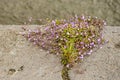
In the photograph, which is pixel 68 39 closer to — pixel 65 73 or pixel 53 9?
pixel 65 73

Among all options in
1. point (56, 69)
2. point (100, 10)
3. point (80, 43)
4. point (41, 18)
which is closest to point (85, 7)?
point (100, 10)

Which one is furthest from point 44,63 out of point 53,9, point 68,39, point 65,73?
point 53,9

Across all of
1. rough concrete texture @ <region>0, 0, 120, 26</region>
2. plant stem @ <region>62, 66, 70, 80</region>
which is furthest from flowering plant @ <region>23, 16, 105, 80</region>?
rough concrete texture @ <region>0, 0, 120, 26</region>

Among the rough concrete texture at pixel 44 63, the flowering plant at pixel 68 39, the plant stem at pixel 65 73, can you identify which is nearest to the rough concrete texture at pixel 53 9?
the flowering plant at pixel 68 39

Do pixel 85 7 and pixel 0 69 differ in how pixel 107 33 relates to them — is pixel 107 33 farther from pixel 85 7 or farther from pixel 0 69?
pixel 0 69

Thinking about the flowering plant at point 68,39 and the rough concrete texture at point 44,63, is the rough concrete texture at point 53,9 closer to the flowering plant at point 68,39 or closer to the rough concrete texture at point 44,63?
the flowering plant at point 68,39

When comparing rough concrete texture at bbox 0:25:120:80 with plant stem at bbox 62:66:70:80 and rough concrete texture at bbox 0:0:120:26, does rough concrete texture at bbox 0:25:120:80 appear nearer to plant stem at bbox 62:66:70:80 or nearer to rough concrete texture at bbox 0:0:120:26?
plant stem at bbox 62:66:70:80
